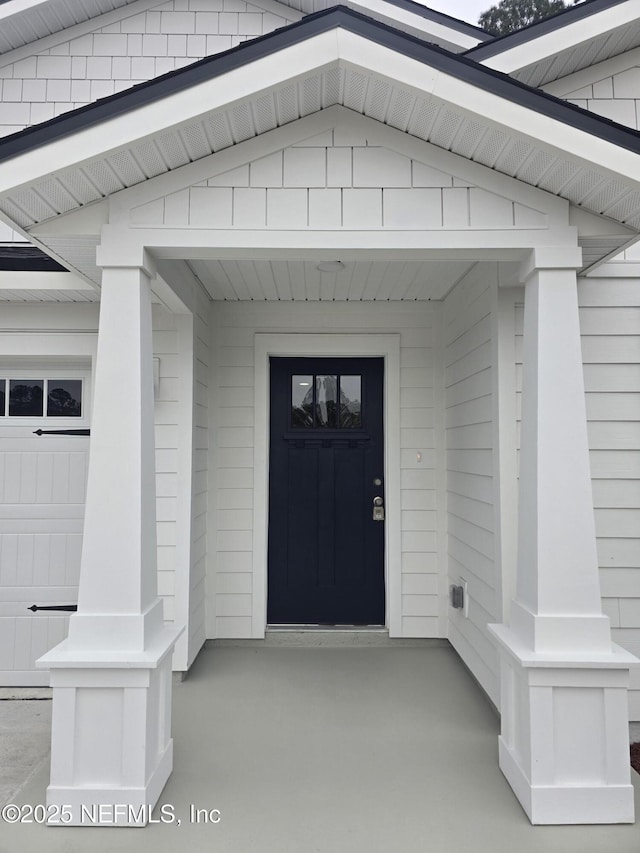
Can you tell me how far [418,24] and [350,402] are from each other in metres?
2.62

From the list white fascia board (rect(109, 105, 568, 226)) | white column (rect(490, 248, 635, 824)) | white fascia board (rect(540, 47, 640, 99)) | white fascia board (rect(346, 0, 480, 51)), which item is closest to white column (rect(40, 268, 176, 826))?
white fascia board (rect(109, 105, 568, 226))

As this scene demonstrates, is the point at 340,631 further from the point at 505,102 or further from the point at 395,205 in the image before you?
the point at 505,102

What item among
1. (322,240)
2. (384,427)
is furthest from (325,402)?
(322,240)

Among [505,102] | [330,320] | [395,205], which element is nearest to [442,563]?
[330,320]

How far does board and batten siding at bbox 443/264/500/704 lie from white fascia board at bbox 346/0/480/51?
1.63 meters

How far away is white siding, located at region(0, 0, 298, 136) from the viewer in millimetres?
3893

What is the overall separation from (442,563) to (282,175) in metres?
2.84

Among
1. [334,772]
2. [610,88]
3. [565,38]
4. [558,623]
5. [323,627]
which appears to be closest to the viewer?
[558,623]

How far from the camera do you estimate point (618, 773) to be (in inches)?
83.4

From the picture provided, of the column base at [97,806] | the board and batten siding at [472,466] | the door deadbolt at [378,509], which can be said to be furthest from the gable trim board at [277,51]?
the door deadbolt at [378,509]

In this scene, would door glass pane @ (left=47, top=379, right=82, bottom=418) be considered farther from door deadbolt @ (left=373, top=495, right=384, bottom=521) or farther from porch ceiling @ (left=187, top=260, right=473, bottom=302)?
door deadbolt @ (left=373, top=495, right=384, bottom=521)

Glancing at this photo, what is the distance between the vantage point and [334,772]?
8.09 feet

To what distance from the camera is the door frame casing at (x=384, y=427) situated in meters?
4.07

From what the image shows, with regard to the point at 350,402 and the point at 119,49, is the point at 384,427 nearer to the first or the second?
the point at 350,402
